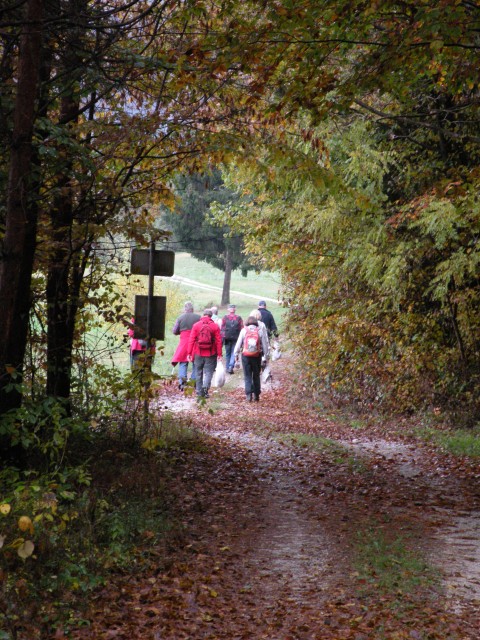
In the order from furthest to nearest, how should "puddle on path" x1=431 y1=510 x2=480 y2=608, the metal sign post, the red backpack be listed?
1. the red backpack
2. the metal sign post
3. "puddle on path" x1=431 y1=510 x2=480 y2=608

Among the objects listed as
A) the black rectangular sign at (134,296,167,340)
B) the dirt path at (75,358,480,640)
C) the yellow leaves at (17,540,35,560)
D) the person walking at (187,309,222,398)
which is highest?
the black rectangular sign at (134,296,167,340)

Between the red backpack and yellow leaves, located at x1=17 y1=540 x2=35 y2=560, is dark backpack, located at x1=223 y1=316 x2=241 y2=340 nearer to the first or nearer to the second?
the red backpack

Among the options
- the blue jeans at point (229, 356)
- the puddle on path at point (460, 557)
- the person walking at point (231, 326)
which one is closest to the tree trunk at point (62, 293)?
the puddle on path at point (460, 557)

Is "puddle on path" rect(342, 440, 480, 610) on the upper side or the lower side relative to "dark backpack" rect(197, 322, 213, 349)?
lower

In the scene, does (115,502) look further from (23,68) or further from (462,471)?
(462,471)

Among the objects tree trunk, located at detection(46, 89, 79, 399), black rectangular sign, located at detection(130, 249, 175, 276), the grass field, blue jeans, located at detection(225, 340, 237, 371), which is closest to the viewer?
tree trunk, located at detection(46, 89, 79, 399)

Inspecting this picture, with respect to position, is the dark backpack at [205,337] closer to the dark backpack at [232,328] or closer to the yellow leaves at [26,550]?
the dark backpack at [232,328]

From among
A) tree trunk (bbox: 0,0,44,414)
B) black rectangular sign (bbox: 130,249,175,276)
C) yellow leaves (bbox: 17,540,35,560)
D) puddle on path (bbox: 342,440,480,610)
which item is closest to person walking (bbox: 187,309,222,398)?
black rectangular sign (bbox: 130,249,175,276)

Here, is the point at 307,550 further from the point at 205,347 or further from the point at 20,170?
the point at 205,347

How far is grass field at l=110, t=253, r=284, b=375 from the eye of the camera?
3472 cm

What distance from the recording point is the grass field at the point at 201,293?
114 feet

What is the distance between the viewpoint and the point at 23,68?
292 inches

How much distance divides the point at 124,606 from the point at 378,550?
2520mm

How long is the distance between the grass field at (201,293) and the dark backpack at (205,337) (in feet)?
38.7
